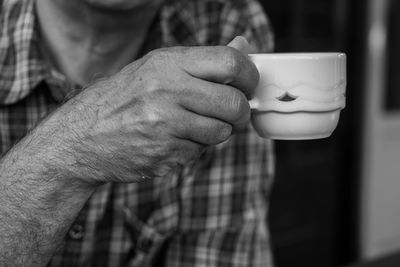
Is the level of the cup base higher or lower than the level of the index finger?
lower

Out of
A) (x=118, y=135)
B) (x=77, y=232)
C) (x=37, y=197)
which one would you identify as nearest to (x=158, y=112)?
(x=118, y=135)

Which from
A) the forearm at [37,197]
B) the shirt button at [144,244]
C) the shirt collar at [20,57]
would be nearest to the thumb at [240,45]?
the forearm at [37,197]

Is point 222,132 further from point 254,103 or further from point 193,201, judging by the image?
point 193,201

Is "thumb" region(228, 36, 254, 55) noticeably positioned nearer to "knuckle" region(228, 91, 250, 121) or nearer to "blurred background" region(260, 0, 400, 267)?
"knuckle" region(228, 91, 250, 121)

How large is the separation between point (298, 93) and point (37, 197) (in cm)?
34

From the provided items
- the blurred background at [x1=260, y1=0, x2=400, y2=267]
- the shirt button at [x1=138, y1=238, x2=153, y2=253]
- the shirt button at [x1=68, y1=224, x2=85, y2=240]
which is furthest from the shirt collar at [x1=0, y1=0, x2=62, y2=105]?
the blurred background at [x1=260, y1=0, x2=400, y2=267]

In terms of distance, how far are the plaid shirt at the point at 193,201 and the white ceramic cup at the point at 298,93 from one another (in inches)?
18.0

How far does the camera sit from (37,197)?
28.7 inches

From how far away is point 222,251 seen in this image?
1142mm

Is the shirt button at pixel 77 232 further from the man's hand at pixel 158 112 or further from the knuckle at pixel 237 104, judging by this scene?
the knuckle at pixel 237 104

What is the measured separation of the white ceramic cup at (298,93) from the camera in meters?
0.63

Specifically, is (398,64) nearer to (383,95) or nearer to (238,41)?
(383,95)

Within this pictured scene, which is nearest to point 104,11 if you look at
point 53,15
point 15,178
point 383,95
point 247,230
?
point 53,15

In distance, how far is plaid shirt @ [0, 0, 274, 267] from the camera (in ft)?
3.57
